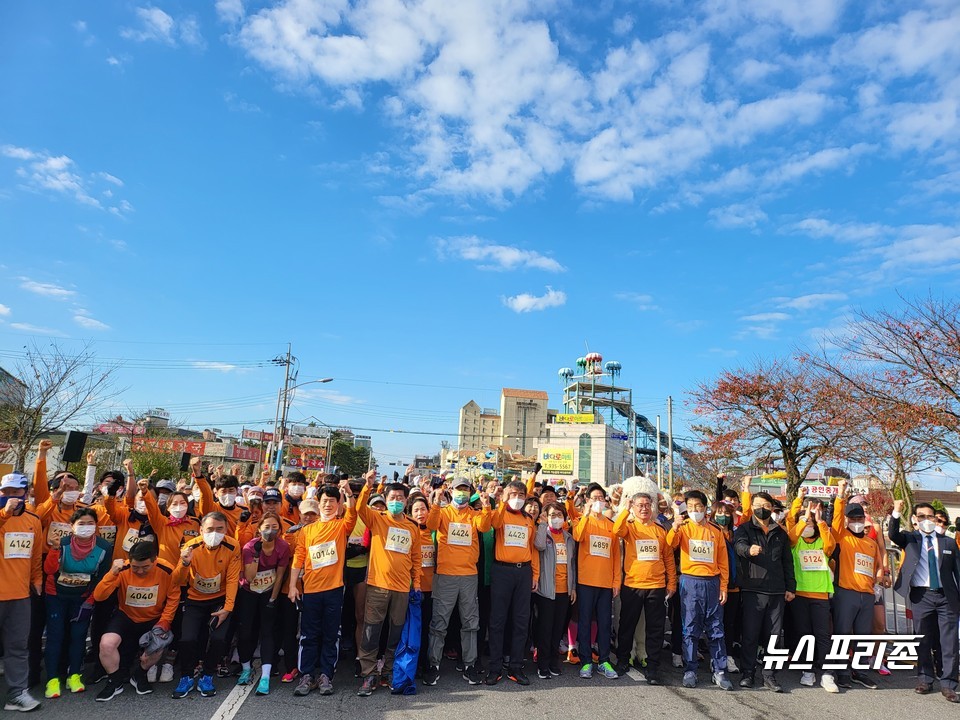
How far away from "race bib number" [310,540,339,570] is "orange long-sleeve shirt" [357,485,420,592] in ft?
1.28

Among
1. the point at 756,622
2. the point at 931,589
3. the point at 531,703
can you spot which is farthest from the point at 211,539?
the point at 931,589

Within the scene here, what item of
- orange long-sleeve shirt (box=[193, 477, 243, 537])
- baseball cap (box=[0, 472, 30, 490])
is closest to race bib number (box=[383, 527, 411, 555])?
orange long-sleeve shirt (box=[193, 477, 243, 537])

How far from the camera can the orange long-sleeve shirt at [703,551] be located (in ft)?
21.0

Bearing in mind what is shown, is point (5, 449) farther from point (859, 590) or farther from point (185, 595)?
point (859, 590)

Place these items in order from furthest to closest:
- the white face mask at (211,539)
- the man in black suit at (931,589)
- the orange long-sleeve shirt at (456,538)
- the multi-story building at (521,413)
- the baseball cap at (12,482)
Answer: the multi-story building at (521,413) < the man in black suit at (931,589) < the orange long-sleeve shirt at (456,538) < the white face mask at (211,539) < the baseball cap at (12,482)

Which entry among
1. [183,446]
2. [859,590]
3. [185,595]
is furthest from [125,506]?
[183,446]

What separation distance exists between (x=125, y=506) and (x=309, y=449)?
2552 inches

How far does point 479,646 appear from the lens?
691cm

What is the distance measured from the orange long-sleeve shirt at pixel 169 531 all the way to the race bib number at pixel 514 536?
3238mm

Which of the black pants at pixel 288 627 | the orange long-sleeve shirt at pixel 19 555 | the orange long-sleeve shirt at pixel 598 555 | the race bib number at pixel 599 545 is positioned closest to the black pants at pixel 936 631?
the orange long-sleeve shirt at pixel 598 555

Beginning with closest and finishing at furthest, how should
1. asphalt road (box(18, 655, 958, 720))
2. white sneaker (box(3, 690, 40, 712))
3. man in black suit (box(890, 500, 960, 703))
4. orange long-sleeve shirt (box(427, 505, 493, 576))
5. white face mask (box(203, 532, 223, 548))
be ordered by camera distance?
white sneaker (box(3, 690, 40, 712)) < asphalt road (box(18, 655, 958, 720)) < white face mask (box(203, 532, 223, 548)) < orange long-sleeve shirt (box(427, 505, 493, 576)) < man in black suit (box(890, 500, 960, 703))

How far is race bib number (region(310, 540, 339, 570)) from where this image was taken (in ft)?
19.1

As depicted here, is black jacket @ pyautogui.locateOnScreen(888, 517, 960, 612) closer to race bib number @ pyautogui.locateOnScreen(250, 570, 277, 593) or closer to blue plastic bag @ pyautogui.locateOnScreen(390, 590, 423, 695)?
blue plastic bag @ pyautogui.locateOnScreen(390, 590, 423, 695)

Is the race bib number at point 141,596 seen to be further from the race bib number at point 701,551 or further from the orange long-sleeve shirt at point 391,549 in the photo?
the race bib number at point 701,551
